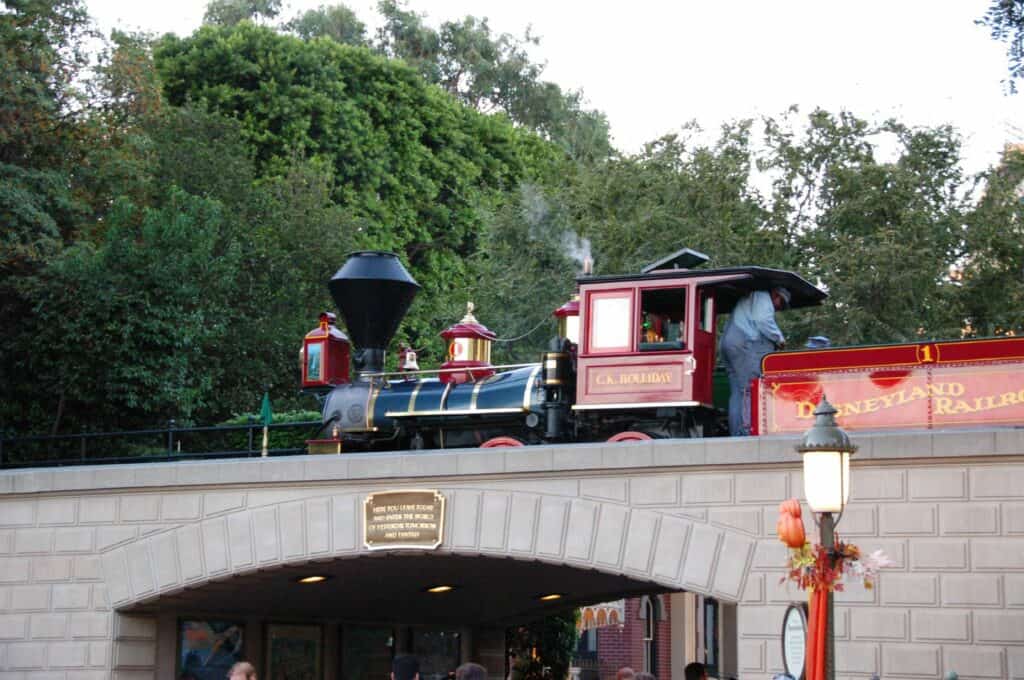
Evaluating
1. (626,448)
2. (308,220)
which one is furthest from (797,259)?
(626,448)

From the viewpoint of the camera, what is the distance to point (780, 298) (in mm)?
19844

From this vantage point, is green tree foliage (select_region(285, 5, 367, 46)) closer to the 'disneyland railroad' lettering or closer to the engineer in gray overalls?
the engineer in gray overalls

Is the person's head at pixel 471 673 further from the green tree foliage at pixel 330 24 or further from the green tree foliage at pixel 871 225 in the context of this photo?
the green tree foliage at pixel 330 24

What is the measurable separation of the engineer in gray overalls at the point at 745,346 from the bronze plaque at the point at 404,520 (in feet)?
12.6

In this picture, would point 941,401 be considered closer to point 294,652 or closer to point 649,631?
point 294,652

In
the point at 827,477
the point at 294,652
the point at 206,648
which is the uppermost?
the point at 827,477

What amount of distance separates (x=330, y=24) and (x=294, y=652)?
3313cm

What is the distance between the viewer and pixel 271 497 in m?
18.7

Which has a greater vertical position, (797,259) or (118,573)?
(797,259)

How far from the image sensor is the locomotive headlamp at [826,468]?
11195 millimetres

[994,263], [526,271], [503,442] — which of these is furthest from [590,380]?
[526,271]

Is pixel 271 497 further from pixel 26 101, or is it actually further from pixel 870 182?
pixel 870 182

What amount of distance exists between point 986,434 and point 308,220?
77.8ft

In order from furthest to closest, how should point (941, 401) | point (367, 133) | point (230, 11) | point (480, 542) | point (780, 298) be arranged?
point (230, 11) < point (367, 133) < point (780, 298) < point (480, 542) < point (941, 401)
